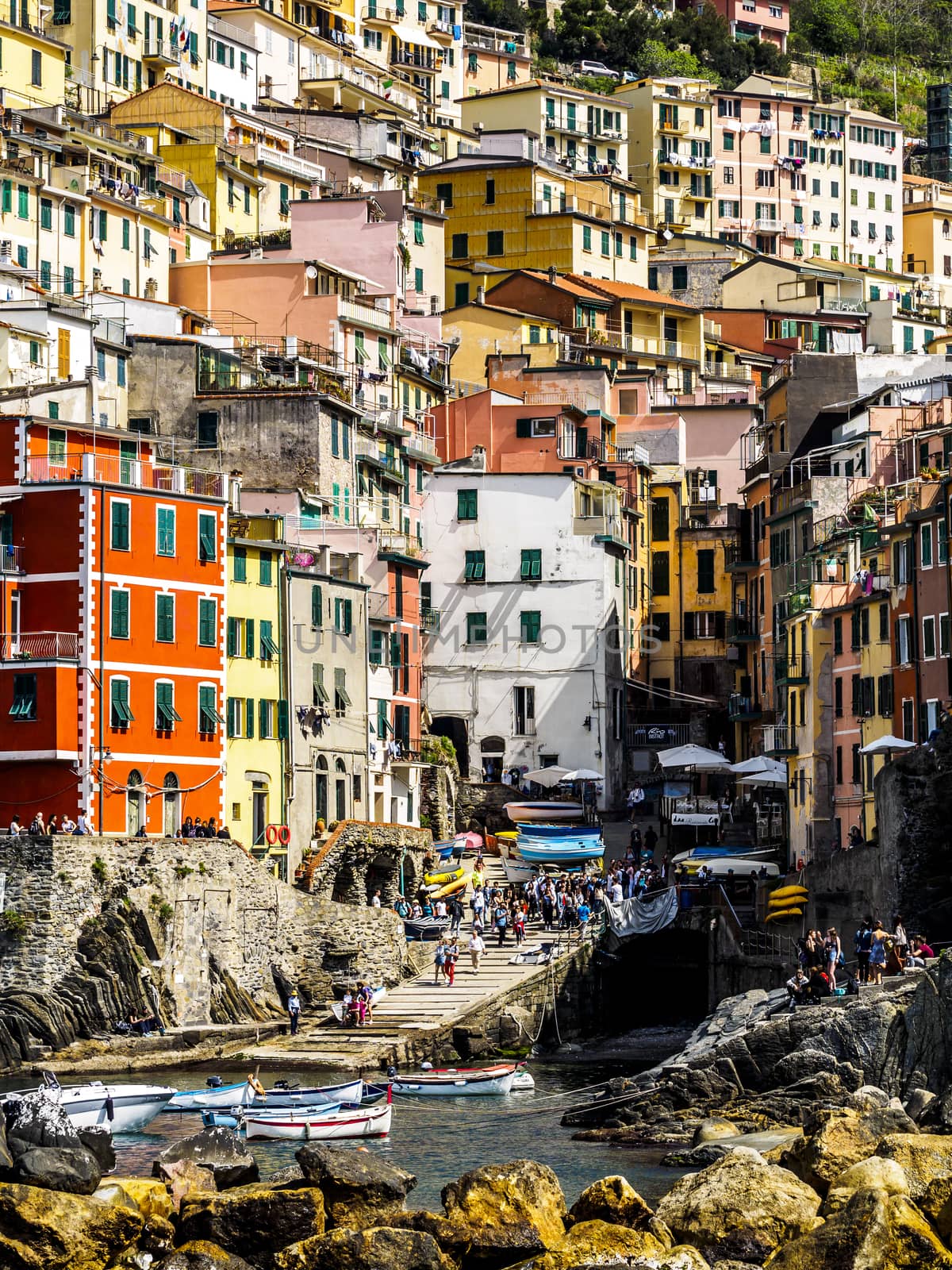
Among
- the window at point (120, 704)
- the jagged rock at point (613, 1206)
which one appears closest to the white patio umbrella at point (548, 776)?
the window at point (120, 704)

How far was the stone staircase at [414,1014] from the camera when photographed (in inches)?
2837

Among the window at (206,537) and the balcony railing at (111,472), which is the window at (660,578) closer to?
the balcony railing at (111,472)

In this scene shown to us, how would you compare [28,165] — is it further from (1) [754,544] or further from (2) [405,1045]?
(2) [405,1045]

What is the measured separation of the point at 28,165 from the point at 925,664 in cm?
4617

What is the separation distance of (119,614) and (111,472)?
499 centimetres

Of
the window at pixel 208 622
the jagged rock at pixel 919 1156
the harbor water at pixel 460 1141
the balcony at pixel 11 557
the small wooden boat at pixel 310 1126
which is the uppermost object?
the balcony at pixel 11 557

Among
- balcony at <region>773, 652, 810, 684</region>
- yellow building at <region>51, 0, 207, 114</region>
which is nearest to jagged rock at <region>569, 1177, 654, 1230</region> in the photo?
balcony at <region>773, 652, 810, 684</region>

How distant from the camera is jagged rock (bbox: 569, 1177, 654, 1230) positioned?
42.5 meters

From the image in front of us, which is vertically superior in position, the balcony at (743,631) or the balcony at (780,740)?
the balcony at (743,631)

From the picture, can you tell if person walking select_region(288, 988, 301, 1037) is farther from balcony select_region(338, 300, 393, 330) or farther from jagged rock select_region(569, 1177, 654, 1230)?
balcony select_region(338, 300, 393, 330)

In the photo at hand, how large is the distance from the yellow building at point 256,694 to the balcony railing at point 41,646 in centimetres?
772

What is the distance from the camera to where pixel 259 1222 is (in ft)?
140

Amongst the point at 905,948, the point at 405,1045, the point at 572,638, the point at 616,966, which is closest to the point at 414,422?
the point at 572,638

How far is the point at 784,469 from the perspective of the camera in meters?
102
